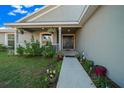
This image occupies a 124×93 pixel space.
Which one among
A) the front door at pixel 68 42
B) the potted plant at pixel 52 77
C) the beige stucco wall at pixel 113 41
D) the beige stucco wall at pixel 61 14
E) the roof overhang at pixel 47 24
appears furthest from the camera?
the front door at pixel 68 42

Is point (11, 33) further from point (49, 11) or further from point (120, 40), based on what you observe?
point (120, 40)

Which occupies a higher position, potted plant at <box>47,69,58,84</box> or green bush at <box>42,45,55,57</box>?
green bush at <box>42,45,55,57</box>

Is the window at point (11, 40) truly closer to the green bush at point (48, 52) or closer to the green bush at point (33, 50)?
the green bush at point (33, 50)

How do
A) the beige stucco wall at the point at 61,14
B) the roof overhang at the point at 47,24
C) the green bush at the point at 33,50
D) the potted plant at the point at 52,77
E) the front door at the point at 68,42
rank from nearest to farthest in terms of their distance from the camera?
the potted plant at the point at 52,77, the green bush at the point at 33,50, the roof overhang at the point at 47,24, the beige stucco wall at the point at 61,14, the front door at the point at 68,42

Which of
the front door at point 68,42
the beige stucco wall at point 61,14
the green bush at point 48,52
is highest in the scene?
the beige stucco wall at point 61,14

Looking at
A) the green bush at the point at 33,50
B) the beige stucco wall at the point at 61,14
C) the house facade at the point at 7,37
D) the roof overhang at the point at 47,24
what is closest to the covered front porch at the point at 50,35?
the roof overhang at the point at 47,24

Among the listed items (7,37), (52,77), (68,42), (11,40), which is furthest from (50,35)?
(52,77)

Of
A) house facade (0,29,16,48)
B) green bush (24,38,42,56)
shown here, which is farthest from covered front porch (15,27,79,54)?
house facade (0,29,16,48)

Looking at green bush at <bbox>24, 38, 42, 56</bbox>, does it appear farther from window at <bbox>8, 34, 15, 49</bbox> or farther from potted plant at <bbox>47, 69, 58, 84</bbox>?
window at <bbox>8, 34, 15, 49</bbox>

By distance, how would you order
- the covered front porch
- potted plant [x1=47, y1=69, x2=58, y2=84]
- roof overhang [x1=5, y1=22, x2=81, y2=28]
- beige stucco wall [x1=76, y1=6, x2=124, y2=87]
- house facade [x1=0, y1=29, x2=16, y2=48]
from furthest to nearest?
1. house facade [x1=0, y1=29, x2=16, y2=48]
2. the covered front porch
3. roof overhang [x1=5, y1=22, x2=81, y2=28]
4. potted plant [x1=47, y1=69, x2=58, y2=84]
5. beige stucco wall [x1=76, y1=6, x2=124, y2=87]

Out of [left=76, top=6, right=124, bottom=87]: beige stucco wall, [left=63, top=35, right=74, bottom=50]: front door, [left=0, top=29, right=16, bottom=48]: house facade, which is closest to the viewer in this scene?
[left=76, top=6, right=124, bottom=87]: beige stucco wall

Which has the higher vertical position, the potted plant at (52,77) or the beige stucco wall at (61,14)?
the beige stucco wall at (61,14)

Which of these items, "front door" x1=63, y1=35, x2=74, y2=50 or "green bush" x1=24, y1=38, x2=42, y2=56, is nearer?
"green bush" x1=24, y1=38, x2=42, y2=56
